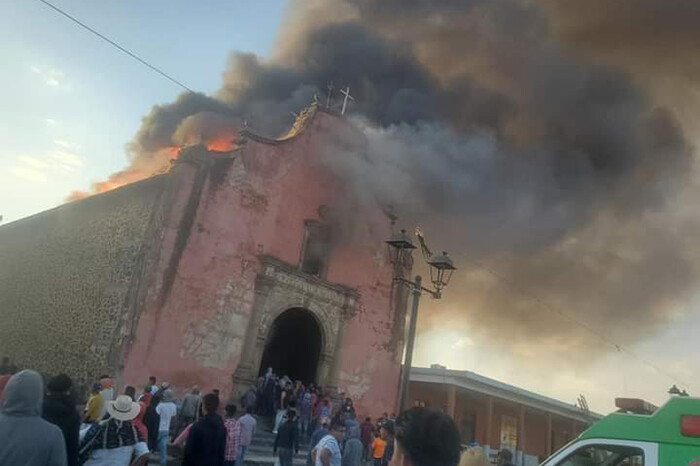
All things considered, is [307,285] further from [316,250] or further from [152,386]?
[152,386]

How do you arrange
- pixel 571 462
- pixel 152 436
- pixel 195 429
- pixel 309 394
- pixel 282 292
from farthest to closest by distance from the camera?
1. pixel 282 292
2. pixel 309 394
3. pixel 152 436
4. pixel 195 429
5. pixel 571 462

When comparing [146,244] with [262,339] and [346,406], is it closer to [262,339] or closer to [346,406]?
[262,339]

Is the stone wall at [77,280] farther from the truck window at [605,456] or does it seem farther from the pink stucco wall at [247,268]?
the truck window at [605,456]

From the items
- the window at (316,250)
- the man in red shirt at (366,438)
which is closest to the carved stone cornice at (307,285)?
the window at (316,250)

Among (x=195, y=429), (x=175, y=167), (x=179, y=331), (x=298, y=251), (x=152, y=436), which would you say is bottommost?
(x=152, y=436)

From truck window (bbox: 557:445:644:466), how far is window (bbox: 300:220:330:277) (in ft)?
37.8

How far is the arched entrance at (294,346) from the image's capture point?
589 inches

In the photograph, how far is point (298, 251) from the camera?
14586 mm

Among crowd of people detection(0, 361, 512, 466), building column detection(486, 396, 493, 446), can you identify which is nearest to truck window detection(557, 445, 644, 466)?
crowd of people detection(0, 361, 512, 466)

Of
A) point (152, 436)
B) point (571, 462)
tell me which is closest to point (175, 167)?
point (152, 436)

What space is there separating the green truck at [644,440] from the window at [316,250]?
11.6 meters

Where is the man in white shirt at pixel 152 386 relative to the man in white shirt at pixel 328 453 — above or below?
above

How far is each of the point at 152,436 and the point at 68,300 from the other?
7666 mm

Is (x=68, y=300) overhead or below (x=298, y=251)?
below
